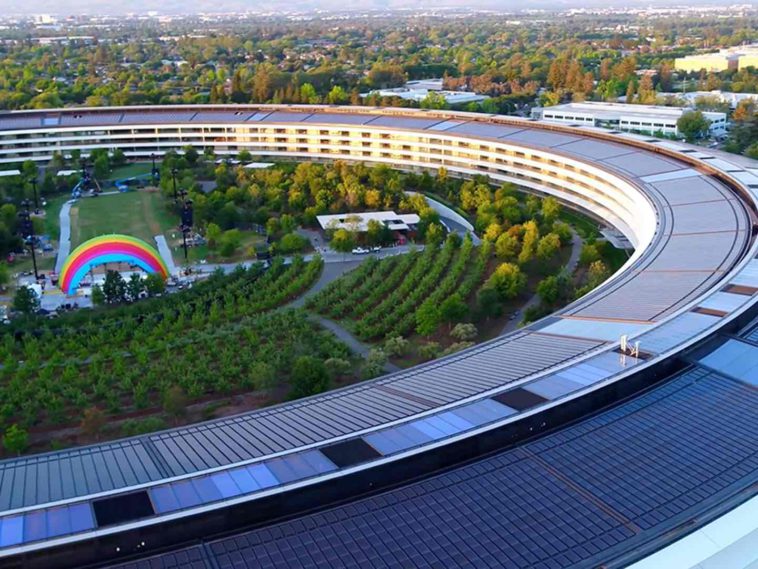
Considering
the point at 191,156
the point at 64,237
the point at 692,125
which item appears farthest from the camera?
the point at 692,125

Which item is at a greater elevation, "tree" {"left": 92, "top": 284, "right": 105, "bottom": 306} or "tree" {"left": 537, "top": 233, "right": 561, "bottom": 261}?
"tree" {"left": 537, "top": 233, "right": 561, "bottom": 261}

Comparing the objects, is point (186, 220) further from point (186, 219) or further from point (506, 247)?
point (506, 247)

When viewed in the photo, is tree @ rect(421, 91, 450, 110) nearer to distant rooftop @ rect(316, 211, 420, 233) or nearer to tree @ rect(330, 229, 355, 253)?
distant rooftop @ rect(316, 211, 420, 233)

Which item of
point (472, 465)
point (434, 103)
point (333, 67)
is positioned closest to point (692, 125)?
point (434, 103)

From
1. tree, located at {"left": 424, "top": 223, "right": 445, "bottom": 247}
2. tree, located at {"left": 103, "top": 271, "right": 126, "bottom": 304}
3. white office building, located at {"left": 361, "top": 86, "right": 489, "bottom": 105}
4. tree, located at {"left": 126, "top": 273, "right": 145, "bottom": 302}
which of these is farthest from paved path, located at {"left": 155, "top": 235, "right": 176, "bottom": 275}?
white office building, located at {"left": 361, "top": 86, "right": 489, "bottom": 105}

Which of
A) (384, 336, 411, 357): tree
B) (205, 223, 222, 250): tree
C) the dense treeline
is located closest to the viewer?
(384, 336, 411, 357): tree

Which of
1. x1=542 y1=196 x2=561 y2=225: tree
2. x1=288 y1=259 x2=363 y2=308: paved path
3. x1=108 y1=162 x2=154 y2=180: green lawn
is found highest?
x1=542 y1=196 x2=561 y2=225: tree

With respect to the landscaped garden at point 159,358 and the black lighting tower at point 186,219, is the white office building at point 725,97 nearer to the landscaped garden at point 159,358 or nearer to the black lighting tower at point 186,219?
the black lighting tower at point 186,219
